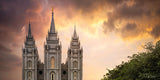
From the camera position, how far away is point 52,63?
83000 millimetres

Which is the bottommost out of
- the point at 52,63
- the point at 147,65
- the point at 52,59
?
the point at 147,65

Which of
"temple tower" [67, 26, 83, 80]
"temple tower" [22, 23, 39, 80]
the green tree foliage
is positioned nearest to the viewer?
the green tree foliage

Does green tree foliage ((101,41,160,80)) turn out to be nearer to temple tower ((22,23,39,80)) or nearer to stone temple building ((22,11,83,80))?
stone temple building ((22,11,83,80))

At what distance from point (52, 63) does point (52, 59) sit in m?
1.21

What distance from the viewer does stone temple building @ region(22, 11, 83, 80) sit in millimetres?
82250

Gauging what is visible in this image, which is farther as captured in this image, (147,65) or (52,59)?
(52,59)

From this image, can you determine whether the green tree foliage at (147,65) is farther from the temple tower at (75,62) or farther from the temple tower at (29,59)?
the temple tower at (29,59)

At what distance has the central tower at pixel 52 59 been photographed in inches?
3238

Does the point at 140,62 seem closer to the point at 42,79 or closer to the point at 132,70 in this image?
the point at 132,70

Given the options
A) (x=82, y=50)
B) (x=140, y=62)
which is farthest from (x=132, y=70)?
(x=82, y=50)

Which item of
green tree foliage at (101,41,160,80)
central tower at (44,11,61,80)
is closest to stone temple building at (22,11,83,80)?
central tower at (44,11,61,80)

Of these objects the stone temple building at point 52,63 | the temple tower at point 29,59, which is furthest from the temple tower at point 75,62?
the temple tower at point 29,59

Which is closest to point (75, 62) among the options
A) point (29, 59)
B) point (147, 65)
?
point (29, 59)

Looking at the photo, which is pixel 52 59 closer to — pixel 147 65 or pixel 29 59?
pixel 29 59
